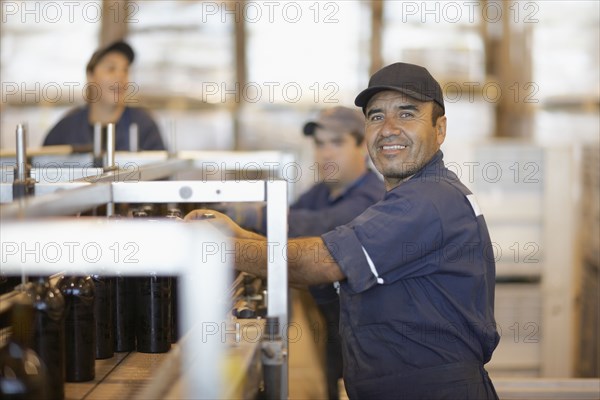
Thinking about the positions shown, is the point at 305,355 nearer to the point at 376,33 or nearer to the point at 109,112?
the point at 109,112

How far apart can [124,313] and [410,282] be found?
2.73ft

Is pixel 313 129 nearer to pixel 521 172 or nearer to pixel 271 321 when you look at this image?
pixel 521 172

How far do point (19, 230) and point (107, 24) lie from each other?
511cm

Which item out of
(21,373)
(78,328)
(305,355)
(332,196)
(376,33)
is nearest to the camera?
(21,373)

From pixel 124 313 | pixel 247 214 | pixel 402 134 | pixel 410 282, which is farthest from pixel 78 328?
pixel 247 214

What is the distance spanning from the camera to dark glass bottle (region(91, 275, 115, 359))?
7.81 feet

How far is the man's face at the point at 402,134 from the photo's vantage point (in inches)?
112

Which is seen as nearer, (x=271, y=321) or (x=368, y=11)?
(x=271, y=321)

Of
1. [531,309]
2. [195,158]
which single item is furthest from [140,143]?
[531,309]

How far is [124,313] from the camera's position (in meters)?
2.48

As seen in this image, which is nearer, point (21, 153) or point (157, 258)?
point (157, 258)

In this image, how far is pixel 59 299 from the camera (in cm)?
204

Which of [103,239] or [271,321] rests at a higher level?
[103,239]

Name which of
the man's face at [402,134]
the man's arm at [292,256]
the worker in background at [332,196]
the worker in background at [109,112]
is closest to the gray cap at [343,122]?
the worker in background at [332,196]
